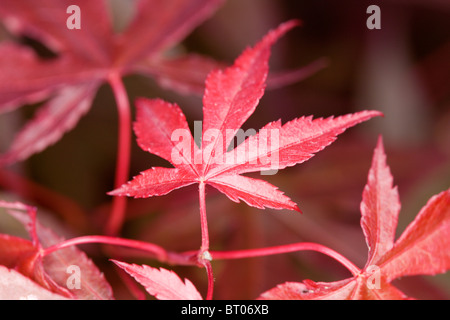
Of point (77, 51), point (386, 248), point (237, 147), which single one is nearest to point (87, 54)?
point (77, 51)

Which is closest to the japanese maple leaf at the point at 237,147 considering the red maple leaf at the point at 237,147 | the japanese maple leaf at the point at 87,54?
the red maple leaf at the point at 237,147

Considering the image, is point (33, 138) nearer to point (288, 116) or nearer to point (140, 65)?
point (140, 65)

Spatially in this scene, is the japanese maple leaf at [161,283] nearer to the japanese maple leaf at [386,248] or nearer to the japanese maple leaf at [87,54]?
the japanese maple leaf at [386,248]

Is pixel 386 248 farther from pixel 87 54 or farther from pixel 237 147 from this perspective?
pixel 87 54
